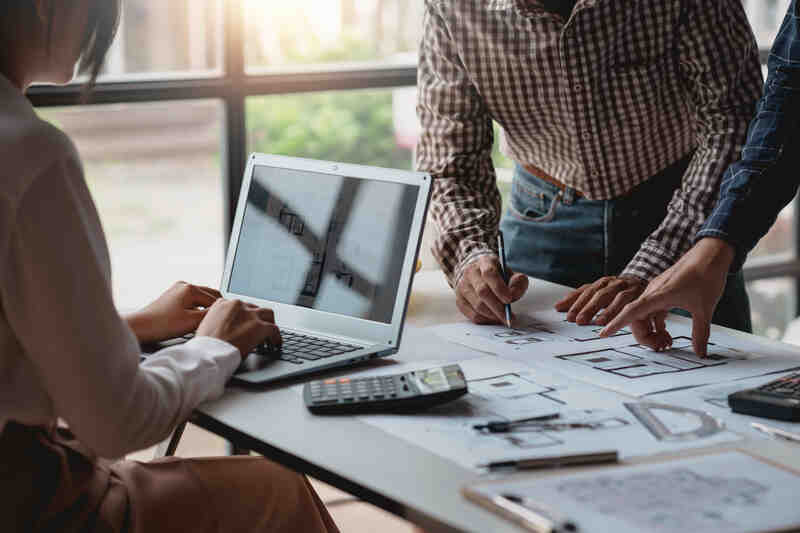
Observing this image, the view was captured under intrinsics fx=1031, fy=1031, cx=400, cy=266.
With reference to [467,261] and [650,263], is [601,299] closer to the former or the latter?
[650,263]

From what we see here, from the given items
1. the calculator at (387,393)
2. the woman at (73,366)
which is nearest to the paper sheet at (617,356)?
the calculator at (387,393)

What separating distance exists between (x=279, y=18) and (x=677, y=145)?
1.33 m

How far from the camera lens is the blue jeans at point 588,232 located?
193 centimetres

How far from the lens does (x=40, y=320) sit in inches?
40.6

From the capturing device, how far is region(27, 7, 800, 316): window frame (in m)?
2.55

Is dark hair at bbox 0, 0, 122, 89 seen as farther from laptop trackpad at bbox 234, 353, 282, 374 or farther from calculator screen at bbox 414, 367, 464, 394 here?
calculator screen at bbox 414, 367, 464, 394

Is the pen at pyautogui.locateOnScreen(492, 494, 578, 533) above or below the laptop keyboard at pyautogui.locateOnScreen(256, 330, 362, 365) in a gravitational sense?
above

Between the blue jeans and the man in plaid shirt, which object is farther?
the blue jeans

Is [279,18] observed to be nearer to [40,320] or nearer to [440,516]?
[40,320]

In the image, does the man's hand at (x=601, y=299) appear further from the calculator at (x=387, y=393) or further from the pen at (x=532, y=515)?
the pen at (x=532, y=515)

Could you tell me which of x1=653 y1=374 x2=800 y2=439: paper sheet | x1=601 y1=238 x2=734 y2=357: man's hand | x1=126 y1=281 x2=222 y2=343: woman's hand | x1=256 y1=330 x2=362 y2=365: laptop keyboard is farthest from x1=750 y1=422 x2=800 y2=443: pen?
x1=126 y1=281 x2=222 y2=343: woman's hand

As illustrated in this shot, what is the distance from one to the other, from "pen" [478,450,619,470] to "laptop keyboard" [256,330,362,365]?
0.43 metres

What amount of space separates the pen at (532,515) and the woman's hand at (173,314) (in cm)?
70

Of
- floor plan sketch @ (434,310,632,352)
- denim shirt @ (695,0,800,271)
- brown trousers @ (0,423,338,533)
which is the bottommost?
brown trousers @ (0,423,338,533)
